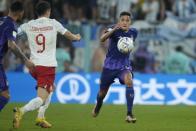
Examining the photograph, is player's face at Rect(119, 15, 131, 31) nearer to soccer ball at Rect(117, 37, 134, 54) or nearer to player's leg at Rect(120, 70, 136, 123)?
soccer ball at Rect(117, 37, 134, 54)

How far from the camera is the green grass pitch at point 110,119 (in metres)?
13.7

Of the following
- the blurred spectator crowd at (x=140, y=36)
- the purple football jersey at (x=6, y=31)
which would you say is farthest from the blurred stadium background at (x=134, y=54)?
the purple football jersey at (x=6, y=31)

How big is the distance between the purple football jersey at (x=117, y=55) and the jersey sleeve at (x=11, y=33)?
263 centimetres

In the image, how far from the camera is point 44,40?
13242 millimetres

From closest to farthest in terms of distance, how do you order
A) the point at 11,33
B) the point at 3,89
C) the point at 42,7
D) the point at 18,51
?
the point at 18,51
the point at 11,33
the point at 3,89
the point at 42,7

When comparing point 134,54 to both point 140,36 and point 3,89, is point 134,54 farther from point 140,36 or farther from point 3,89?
point 3,89

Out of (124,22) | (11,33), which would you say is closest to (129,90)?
(124,22)

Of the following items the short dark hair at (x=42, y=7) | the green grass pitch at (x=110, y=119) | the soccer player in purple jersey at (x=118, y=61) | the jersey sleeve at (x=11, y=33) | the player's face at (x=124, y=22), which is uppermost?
the short dark hair at (x=42, y=7)

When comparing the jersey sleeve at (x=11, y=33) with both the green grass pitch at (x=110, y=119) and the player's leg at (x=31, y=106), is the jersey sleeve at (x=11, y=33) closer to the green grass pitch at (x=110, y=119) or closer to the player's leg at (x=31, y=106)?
the player's leg at (x=31, y=106)

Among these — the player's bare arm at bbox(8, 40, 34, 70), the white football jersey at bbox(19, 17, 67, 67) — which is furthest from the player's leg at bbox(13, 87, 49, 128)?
the player's bare arm at bbox(8, 40, 34, 70)

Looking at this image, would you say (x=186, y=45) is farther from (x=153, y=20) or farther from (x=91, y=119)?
(x=91, y=119)

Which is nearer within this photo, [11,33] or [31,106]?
[11,33]

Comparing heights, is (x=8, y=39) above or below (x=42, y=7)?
below

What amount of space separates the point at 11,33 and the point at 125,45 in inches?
104
